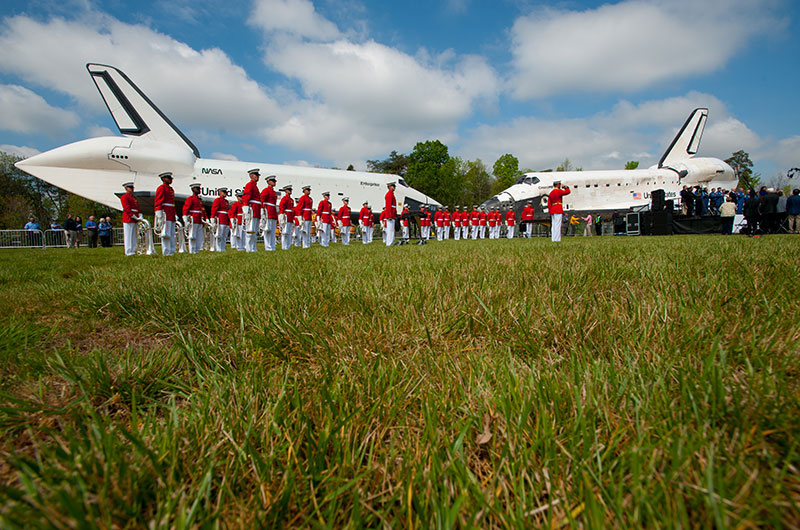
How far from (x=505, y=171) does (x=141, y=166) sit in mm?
51735

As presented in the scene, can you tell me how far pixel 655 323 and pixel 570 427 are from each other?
0.96 metres

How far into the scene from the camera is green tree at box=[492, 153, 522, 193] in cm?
5928

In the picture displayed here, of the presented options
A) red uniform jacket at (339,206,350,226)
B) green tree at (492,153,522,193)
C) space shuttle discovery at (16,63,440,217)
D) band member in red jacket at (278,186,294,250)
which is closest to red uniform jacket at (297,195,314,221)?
band member in red jacket at (278,186,294,250)

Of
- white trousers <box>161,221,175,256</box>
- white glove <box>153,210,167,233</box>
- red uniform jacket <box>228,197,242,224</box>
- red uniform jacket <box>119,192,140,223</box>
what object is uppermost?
red uniform jacket <box>228,197,242,224</box>

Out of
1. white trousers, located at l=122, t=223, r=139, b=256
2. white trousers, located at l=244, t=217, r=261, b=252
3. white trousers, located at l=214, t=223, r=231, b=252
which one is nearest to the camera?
white trousers, located at l=122, t=223, r=139, b=256

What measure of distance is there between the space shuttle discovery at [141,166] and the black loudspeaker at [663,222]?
18.0 meters

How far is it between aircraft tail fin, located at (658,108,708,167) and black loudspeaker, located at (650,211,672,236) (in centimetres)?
1977

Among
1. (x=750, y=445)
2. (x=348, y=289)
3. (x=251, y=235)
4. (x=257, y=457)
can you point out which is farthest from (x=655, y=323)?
(x=251, y=235)

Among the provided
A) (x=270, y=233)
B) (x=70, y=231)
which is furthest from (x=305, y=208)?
(x=70, y=231)

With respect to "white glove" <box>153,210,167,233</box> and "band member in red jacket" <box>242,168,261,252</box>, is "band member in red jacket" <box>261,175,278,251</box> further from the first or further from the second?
"white glove" <box>153,210,167,233</box>

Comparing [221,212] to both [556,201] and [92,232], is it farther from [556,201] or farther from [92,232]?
[92,232]

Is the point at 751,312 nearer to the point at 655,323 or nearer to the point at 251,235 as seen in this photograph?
the point at 655,323

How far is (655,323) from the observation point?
4.84ft

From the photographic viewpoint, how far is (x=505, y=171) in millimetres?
59844
